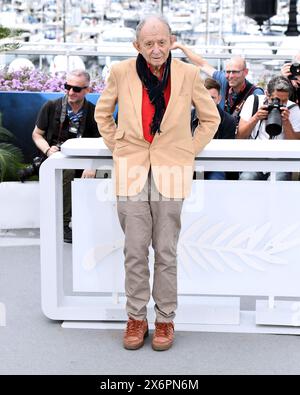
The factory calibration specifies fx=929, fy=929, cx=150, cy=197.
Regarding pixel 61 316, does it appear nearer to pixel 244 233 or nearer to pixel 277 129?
pixel 244 233

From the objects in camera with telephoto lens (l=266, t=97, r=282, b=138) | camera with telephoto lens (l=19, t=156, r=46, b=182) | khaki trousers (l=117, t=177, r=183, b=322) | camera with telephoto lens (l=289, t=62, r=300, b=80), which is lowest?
camera with telephoto lens (l=19, t=156, r=46, b=182)

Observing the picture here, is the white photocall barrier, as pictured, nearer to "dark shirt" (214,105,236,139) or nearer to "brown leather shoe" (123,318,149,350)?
"brown leather shoe" (123,318,149,350)

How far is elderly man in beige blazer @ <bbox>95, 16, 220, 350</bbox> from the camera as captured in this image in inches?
193

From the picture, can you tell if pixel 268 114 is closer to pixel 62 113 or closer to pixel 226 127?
pixel 226 127

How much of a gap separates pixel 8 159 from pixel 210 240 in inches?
133

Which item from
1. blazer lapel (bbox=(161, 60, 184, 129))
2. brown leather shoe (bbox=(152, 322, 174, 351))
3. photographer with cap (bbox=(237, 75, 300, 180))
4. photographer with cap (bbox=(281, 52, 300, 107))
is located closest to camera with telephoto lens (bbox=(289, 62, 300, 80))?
photographer with cap (bbox=(281, 52, 300, 107))

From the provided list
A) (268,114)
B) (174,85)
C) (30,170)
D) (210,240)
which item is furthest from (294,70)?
(174,85)

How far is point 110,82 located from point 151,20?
0.42m

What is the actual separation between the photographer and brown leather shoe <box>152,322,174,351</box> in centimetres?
249

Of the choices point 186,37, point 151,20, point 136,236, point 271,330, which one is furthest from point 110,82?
point 186,37

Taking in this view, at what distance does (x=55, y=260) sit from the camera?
5.40m

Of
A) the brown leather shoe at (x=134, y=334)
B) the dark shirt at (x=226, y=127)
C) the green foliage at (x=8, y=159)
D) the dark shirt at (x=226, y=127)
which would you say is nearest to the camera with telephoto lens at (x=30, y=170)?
the green foliage at (x=8, y=159)

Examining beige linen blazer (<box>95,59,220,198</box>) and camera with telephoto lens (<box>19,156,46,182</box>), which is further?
camera with telephoto lens (<box>19,156,46,182</box>)
